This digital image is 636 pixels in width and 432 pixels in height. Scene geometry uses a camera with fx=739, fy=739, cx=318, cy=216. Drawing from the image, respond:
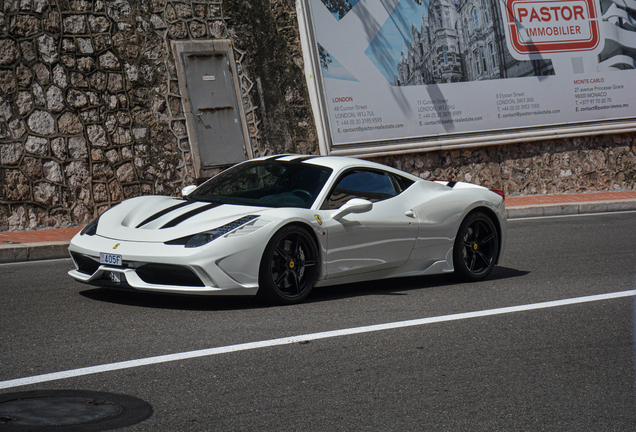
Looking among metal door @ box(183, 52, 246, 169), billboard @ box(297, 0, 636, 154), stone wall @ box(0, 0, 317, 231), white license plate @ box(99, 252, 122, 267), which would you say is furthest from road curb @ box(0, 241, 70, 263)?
billboard @ box(297, 0, 636, 154)

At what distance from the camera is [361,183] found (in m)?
6.81

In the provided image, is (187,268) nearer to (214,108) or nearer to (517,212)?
(214,108)

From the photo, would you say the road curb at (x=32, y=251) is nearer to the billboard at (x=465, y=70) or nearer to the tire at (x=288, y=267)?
the tire at (x=288, y=267)

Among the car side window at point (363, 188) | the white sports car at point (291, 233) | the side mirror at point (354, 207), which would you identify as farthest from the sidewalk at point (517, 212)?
the side mirror at point (354, 207)

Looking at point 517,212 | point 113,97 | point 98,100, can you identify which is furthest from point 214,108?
point 517,212

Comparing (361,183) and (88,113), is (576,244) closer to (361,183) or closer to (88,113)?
(361,183)

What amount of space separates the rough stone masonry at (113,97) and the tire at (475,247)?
7.10 meters

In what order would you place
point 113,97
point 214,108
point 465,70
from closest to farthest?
point 113,97
point 214,108
point 465,70

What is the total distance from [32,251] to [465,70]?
11.0 metres

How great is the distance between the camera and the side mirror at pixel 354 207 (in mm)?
6227

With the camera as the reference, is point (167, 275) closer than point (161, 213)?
Yes

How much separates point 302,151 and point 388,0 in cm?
407

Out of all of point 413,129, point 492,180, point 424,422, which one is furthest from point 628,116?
point 424,422

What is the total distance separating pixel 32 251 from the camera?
30.1 feet
